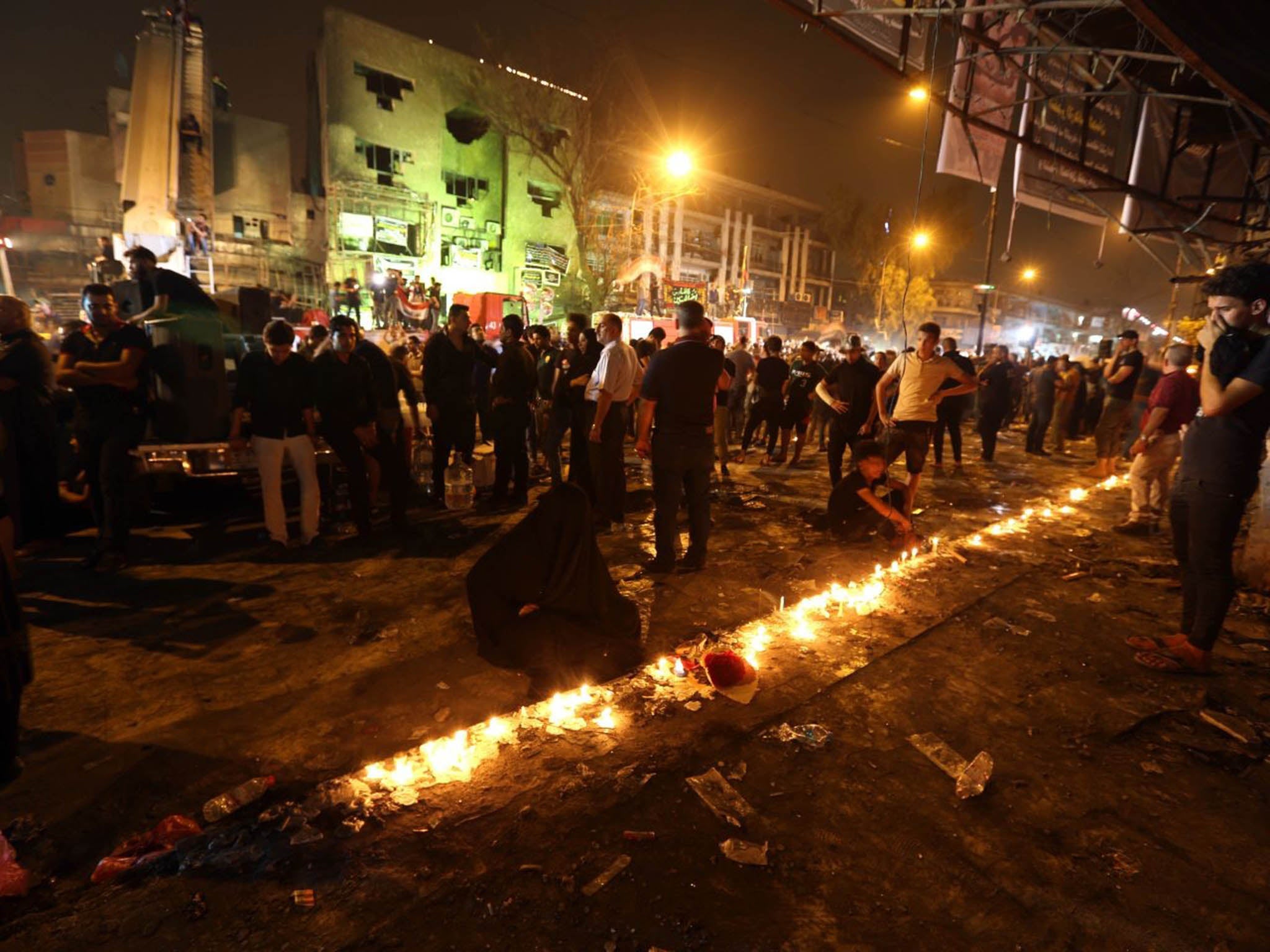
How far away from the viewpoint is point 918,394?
6.44 meters

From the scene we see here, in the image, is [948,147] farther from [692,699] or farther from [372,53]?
[372,53]

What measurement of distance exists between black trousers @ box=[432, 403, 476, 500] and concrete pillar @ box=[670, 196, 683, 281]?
128ft

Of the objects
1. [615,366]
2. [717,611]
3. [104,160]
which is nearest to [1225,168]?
[615,366]

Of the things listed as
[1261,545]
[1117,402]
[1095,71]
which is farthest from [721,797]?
[1117,402]

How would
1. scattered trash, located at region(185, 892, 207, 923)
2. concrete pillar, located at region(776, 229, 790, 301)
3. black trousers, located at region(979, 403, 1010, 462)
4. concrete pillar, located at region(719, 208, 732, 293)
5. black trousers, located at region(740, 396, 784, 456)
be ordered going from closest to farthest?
scattered trash, located at region(185, 892, 207, 923)
black trousers, located at region(740, 396, 784, 456)
black trousers, located at region(979, 403, 1010, 462)
concrete pillar, located at region(719, 208, 732, 293)
concrete pillar, located at region(776, 229, 790, 301)

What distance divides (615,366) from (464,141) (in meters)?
30.1

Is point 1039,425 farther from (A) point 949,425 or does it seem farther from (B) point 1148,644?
(B) point 1148,644

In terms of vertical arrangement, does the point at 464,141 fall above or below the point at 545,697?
above

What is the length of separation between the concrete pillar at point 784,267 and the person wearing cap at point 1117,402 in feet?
145

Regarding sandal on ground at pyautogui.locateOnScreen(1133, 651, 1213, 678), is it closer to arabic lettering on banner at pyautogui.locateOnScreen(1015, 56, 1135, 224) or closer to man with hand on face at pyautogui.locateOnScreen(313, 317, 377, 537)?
man with hand on face at pyautogui.locateOnScreen(313, 317, 377, 537)

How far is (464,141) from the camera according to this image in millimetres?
30656

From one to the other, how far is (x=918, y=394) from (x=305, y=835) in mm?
6172

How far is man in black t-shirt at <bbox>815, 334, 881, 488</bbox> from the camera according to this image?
7688 millimetres

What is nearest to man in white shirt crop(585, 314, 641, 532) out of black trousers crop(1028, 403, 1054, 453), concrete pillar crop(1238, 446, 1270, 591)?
concrete pillar crop(1238, 446, 1270, 591)
